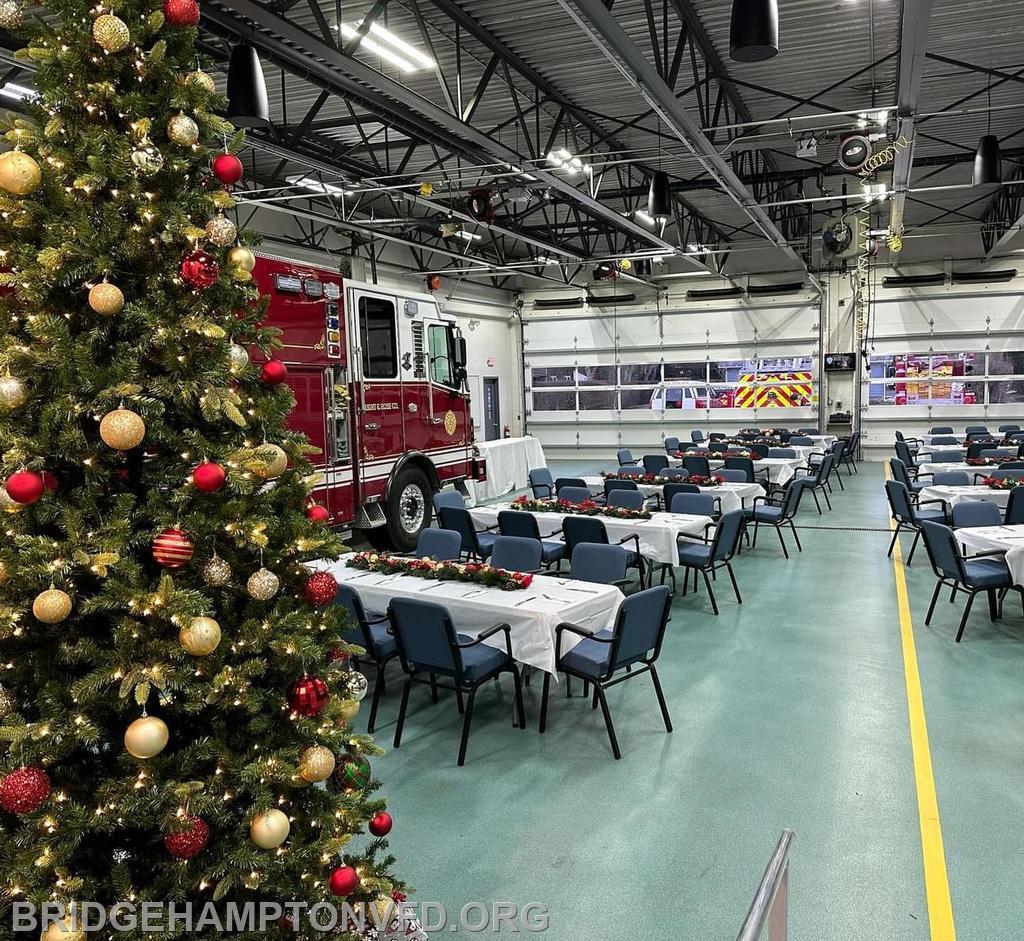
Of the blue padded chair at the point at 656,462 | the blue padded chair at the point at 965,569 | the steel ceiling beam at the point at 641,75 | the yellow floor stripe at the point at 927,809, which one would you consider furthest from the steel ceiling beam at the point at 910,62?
the blue padded chair at the point at 656,462

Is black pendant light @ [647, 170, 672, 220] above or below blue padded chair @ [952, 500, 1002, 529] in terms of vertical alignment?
above

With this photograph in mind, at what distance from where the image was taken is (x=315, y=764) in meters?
2.20

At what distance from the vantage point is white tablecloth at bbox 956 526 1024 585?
6.05m

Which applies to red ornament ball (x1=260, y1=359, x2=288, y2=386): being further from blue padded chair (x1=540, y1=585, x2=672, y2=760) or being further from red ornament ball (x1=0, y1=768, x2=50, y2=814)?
blue padded chair (x1=540, y1=585, x2=672, y2=760)

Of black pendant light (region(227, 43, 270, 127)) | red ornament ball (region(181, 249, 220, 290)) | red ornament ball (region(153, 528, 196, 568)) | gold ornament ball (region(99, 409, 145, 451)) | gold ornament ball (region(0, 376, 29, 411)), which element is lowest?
red ornament ball (region(153, 528, 196, 568))

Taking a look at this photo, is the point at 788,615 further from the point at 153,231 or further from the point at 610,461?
the point at 610,461

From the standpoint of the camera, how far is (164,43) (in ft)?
6.99

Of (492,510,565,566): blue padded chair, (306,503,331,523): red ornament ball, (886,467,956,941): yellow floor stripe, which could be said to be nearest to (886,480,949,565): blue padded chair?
(886,467,956,941): yellow floor stripe

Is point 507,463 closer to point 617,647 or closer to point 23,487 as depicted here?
point 617,647

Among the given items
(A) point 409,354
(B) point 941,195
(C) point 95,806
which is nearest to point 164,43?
(C) point 95,806

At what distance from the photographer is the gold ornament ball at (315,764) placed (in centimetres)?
220

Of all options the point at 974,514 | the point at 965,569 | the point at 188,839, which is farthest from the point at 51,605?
the point at 974,514

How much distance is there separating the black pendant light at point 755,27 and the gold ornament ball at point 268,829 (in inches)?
193

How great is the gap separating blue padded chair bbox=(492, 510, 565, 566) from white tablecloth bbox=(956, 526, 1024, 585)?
357 cm
